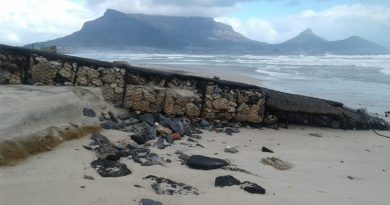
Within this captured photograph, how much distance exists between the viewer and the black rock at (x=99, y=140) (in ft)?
16.5

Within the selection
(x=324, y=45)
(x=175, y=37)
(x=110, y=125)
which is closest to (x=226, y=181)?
(x=110, y=125)

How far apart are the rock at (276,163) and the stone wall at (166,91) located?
2146 millimetres

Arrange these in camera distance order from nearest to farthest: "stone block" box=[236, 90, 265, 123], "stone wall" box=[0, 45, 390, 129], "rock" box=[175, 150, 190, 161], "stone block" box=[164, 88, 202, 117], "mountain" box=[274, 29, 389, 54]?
"rock" box=[175, 150, 190, 161]
"stone wall" box=[0, 45, 390, 129]
"stone block" box=[164, 88, 202, 117]
"stone block" box=[236, 90, 265, 123]
"mountain" box=[274, 29, 389, 54]

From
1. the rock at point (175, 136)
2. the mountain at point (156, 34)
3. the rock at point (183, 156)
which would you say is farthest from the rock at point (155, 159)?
the mountain at point (156, 34)

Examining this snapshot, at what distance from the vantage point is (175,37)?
122938 mm

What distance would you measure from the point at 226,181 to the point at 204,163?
Result: 60 cm

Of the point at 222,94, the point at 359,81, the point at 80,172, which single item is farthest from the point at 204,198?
the point at 359,81

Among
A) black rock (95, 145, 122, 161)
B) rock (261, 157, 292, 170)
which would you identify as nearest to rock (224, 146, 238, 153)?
rock (261, 157, 292, 170)

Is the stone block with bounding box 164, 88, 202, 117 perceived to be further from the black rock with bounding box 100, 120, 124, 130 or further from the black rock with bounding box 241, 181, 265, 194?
the black rock with bounding box 241, 181, 265, 194

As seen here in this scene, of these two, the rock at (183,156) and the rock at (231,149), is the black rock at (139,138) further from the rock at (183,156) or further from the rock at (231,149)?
the rock at (231,149)

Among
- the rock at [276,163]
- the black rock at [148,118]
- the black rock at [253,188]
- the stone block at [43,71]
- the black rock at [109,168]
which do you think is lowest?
the rock at [276,163]

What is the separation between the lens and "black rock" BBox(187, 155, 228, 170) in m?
4.62

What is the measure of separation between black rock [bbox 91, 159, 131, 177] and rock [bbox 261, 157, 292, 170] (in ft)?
6.16

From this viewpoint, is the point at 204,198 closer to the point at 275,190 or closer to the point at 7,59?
the point at 275,190
